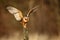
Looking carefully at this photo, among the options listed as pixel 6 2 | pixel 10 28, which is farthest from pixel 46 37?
pixel 6 2

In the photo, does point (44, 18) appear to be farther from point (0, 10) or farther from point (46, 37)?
point (0, 10)

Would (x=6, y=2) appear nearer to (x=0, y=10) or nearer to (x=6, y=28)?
(x=0, y=10)

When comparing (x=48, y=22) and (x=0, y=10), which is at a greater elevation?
(x=0, y=10)

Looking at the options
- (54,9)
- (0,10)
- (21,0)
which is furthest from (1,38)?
(54,9)

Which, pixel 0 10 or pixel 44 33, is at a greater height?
pixel 0 10

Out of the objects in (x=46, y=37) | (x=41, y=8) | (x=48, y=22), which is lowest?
(x=46, y=37)
